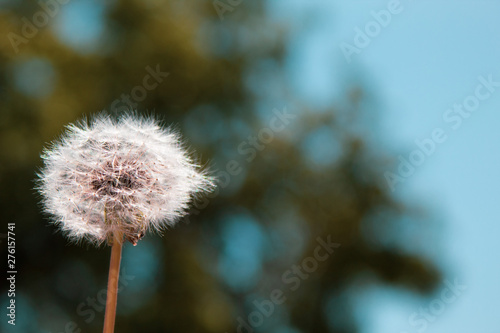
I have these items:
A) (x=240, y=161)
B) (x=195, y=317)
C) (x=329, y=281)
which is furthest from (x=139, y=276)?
(x=329, y=281)

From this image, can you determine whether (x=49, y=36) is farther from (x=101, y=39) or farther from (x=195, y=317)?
(x=195, y=317)

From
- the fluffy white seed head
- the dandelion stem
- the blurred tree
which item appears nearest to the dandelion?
the fluffy white seed head

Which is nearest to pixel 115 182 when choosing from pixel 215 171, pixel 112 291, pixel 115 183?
pixel 115 183

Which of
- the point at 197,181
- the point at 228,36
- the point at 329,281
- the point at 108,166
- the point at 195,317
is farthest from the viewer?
the point at 228,36

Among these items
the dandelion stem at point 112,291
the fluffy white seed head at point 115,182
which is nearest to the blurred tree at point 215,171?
the fluffy white seed head at point 115,182

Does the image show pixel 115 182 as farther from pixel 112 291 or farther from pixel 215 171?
pixel 215 171

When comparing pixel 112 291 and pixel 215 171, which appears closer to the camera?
pixel 112 291

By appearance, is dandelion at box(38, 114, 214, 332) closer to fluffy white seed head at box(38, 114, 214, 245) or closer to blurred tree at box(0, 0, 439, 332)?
fluffy white seed head at box(38, 114, 214, 245)
